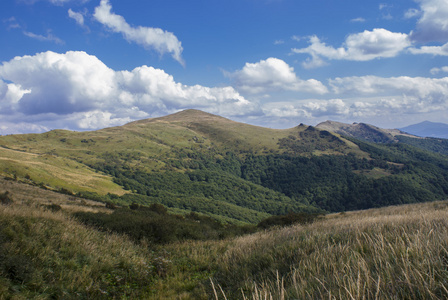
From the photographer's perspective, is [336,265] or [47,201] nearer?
[336,265]

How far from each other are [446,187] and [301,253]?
25438cm

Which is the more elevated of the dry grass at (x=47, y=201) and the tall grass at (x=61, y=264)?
the tall grass at (x=61, y=264)

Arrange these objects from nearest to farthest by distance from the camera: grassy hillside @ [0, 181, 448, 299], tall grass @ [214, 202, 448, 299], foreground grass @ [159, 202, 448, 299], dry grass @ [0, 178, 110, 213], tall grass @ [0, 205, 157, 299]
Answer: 1. foreground grass @ [159, 202, 448, 299]
2. tall grass @ [214, 202, 448, 299]
3. grassy hillside @ [0, 181, 448, 299]
4. tall grass @ [0, 205, 157, 299]
5. dry grass @ [0, 178, 110, 213]

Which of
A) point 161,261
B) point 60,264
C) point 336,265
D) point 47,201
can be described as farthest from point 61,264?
point 47,201

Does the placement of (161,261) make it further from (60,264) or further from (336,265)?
(336,265)

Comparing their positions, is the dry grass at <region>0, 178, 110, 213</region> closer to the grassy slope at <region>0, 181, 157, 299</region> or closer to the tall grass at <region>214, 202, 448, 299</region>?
the grassy slope at <region>0, 181, 157, 299</region>

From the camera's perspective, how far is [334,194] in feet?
639

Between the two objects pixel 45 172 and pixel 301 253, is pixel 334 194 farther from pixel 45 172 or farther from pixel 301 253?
pixel 301 253

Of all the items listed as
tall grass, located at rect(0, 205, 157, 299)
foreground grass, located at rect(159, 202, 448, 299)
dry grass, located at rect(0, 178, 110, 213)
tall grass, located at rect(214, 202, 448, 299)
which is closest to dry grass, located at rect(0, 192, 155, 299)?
tall grass, located at rect(0, 205, 157, 299)

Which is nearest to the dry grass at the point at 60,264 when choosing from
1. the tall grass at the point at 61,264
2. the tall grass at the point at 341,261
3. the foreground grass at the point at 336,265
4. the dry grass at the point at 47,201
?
the tall grass at the point at 61,264

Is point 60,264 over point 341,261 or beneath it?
beneath

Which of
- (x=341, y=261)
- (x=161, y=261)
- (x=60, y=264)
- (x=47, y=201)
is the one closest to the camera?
(x=341, y=261)

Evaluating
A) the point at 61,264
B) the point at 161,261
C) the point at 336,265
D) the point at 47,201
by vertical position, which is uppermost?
the point at 336,265

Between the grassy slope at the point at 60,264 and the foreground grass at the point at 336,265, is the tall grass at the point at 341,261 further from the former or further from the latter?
the grassy slope at the point at 60,264
